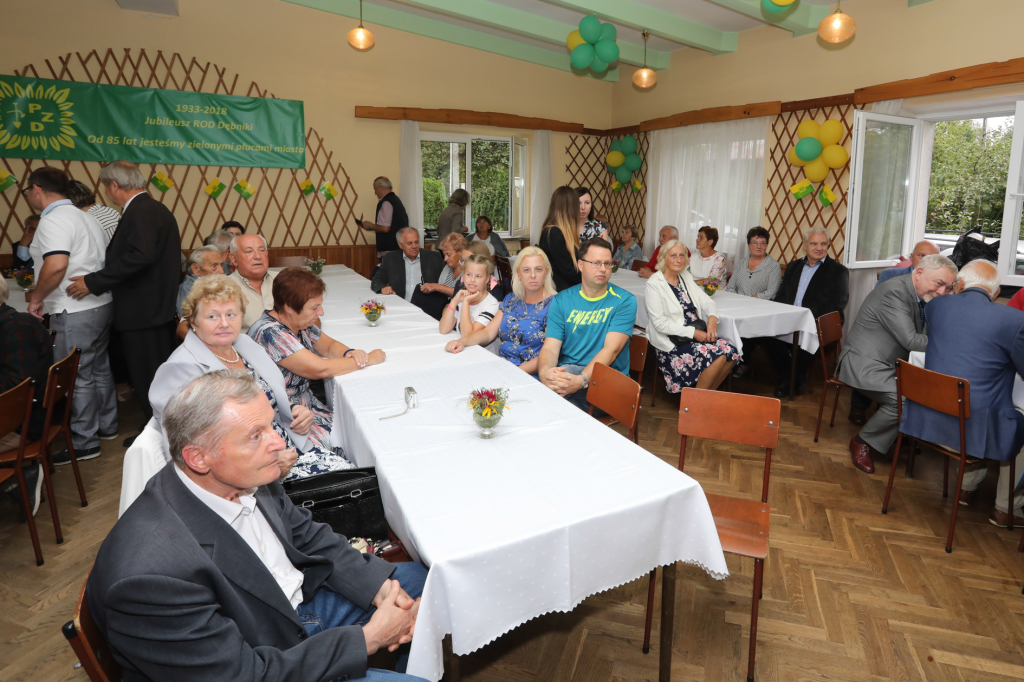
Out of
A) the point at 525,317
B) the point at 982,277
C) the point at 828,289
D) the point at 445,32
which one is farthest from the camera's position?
the point at 445,32

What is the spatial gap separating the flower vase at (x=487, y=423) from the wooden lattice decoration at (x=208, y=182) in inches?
218

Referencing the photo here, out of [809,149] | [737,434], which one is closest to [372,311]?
[737,434]

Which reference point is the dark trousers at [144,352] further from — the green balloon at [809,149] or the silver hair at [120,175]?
the green balloon at [809,149]

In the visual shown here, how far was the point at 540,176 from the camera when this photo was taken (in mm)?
7621

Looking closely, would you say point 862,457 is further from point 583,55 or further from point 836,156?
point 583,55

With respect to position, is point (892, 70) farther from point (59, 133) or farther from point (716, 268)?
point (59, 133)

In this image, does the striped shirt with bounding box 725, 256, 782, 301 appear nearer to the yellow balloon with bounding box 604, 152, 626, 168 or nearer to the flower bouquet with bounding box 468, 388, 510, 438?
the yellow balloon with bounding box 604, 152, 626, 168

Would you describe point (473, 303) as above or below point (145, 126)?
below

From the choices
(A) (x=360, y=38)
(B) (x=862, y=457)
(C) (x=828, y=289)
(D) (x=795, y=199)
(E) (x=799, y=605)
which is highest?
(A) (x=360, y=38)

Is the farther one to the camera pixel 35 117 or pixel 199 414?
pixel 35 117

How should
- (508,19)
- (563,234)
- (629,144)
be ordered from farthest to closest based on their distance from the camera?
(629,144), (508,19), (563,234)

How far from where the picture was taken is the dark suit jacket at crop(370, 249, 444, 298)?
14.6 feet

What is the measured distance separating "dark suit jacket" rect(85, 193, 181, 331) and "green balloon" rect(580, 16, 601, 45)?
3.82 meters

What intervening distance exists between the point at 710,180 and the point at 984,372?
15.1ft
